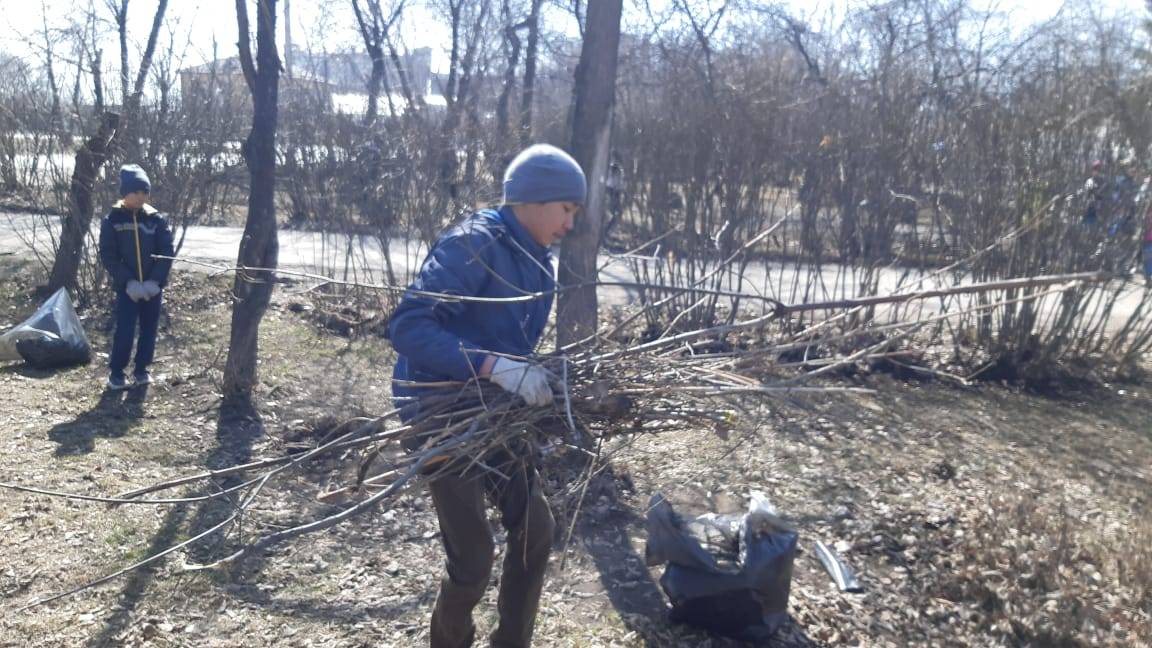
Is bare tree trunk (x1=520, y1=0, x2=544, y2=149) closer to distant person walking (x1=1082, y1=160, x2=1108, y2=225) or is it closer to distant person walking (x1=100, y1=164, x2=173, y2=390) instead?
distant person walking (x1=100, y1=164, x2=173, y2=390)

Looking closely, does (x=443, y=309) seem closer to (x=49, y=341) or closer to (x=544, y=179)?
(x=544, y=179)

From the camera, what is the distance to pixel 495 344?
108 inches

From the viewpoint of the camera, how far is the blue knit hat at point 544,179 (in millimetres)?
2715

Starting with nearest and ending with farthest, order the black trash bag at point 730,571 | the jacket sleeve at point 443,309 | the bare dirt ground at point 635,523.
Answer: the jacket sleeve at point 443,309 → the black trash bag at point 730,571 → the bare dirt ground at point 635,523

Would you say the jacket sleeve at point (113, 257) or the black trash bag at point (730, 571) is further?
the jacket sleeve at point (113, 257)

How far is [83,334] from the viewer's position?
6812 mm

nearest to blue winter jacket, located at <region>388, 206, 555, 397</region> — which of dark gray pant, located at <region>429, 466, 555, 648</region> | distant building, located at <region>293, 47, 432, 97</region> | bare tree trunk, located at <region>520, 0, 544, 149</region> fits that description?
dark gray pant, located at <region>429, 466, 555, 648</region>

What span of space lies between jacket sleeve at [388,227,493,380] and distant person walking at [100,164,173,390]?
421 centimetres

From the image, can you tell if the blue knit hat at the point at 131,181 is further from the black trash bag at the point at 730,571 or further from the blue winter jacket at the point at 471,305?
the black trash bag at the point at 730,571

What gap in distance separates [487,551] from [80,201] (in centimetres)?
689

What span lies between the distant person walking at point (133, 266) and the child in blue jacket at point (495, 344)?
4074mm

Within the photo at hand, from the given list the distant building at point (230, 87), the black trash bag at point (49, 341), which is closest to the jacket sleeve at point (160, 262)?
the black trash bag at point (49, 341)

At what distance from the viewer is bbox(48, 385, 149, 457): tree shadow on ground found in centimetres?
512

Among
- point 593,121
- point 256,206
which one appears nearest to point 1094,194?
point 593,121
